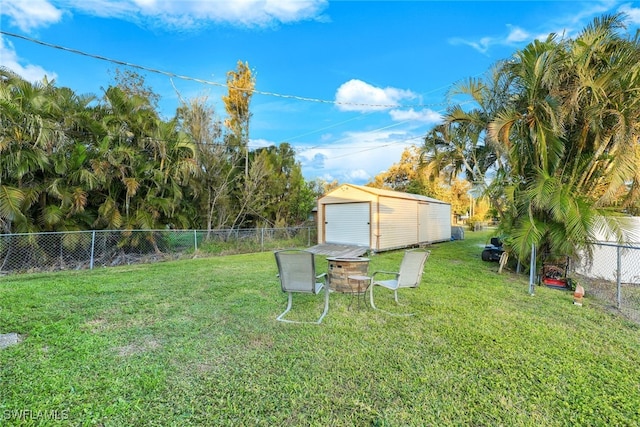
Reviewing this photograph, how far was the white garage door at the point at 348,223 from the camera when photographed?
1195 centimetres

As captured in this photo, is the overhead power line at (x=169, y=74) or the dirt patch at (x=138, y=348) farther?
the overhead power line at (x=169, y=74)

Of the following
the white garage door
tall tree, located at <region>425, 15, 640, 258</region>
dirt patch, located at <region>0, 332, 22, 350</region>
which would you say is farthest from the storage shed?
dirt patch, located at <region>0, 332, 22, 350</region>

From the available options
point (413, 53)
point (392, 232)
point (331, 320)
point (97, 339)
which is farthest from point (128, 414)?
point (413, 53)

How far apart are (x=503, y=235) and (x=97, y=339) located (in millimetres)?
8350

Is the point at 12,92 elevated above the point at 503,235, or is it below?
above

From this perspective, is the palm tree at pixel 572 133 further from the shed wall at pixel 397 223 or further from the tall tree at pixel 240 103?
the tall tree at pixel 240 103

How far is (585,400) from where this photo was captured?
7.59 ft

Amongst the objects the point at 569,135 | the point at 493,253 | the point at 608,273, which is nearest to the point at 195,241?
the point at 493,253

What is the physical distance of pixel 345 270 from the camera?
16.5 ft

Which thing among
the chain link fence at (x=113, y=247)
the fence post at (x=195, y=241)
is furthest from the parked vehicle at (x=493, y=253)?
the fence post at (x=195, y=241)

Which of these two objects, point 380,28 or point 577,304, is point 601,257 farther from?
point 380,28

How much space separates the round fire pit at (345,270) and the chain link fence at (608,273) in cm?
430

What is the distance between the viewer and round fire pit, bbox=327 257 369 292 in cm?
496

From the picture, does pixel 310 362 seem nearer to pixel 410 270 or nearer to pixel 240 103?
pixel 410 270
